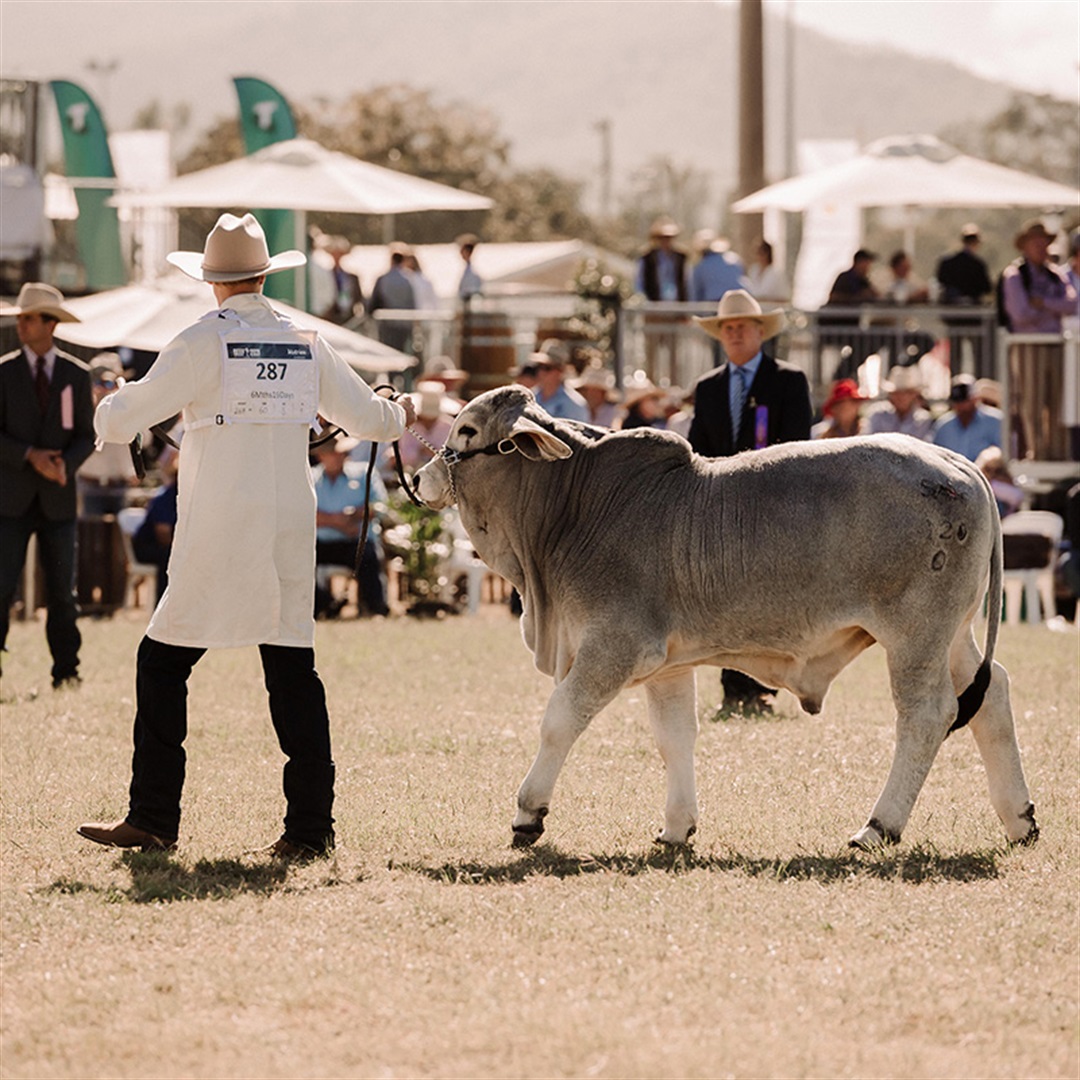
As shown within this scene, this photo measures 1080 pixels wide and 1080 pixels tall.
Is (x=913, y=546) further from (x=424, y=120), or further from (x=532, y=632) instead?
(x=424, y=120)

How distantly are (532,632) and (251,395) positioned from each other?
1.51 metres

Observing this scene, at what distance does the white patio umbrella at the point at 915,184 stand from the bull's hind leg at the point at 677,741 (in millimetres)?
14557

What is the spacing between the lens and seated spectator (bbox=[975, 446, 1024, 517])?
18125mm

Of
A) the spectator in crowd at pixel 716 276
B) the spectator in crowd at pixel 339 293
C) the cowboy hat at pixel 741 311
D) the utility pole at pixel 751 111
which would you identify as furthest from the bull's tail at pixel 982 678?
Answer: the utility pole at pixel 751 111

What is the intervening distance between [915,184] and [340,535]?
8217 mm

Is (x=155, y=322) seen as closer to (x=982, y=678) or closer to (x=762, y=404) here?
(x=762, y=404)

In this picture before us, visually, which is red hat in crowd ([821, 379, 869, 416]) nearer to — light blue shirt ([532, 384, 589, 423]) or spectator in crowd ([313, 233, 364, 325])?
light blue shirt ([532, 384, 589, 423])

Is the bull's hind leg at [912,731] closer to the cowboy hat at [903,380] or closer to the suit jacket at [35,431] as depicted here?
the suit jacket at [35,431]

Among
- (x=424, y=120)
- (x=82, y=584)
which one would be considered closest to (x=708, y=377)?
(x=82, y=584)

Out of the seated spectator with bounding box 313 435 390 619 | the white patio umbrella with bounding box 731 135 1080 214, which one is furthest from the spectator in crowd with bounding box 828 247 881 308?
the seated spectator with bounding box 313 435 390 619

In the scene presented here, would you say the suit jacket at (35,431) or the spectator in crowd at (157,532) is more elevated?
the suit jacket at (35,431)

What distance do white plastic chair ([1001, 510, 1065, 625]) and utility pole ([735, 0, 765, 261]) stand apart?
12.1 meters

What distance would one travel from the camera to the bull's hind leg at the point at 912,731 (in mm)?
8219

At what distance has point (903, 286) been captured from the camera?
22875 millimetres
